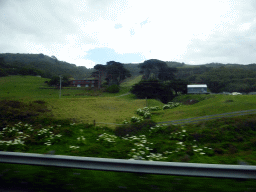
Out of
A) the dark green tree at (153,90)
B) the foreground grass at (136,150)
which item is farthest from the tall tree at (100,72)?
the foreground grass at (136,150)

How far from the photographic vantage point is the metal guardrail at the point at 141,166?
2568mm

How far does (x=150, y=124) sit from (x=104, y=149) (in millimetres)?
2819

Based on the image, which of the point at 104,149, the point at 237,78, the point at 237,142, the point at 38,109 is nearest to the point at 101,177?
the point at 104,149

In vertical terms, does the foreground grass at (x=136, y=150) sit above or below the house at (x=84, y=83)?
below

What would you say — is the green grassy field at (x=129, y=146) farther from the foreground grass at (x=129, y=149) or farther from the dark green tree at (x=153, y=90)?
the dark green tree at (x=153, y=90)

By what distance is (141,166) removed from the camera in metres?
2.77

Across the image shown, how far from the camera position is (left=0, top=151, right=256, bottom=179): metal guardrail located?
257 cm

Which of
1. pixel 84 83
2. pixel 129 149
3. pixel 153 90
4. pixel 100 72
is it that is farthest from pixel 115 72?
pixel 129 149

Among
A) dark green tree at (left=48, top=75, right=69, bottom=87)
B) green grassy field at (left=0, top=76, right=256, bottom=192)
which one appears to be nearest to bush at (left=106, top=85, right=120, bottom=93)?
dark green tree at (left=48, top=75, right=69, bottom=87)

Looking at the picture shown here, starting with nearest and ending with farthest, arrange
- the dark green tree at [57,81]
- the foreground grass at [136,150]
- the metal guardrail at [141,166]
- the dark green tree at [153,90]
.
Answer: the metal guardrail at [141,166] → the foreground grass at [136,150] → the dark green tree at [57,81] → the dark green tree at [153,90]

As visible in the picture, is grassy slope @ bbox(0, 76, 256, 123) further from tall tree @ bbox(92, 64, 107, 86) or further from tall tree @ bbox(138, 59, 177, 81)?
tall tree @ bbox(138, 59, 177, 81)

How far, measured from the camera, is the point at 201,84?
1808cm

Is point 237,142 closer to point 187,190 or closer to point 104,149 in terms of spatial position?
point 187,190

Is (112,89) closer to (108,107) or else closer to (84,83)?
(84,83)
